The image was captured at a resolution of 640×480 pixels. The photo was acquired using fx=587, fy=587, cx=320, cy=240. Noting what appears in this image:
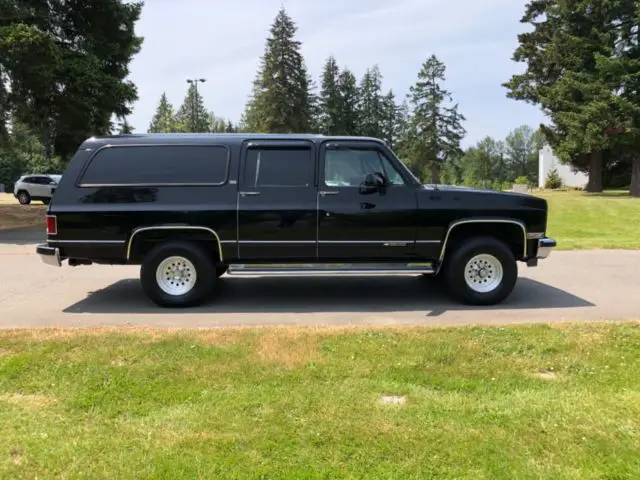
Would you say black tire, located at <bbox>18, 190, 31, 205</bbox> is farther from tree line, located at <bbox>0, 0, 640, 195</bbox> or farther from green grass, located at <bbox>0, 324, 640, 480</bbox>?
green grass, located at <bbox>0, 324, 640, 480</bbox>

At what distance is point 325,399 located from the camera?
4234mm

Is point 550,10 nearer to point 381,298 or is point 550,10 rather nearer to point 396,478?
point 381,298

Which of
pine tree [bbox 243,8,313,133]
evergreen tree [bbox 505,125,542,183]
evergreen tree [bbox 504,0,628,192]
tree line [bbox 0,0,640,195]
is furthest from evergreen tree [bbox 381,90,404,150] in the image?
evergreen tree [bbox 505,125,542,183]

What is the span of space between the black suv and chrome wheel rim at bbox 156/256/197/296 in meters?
0.01

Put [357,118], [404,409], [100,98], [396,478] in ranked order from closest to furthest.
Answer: [396,478] → [404,409] → [100,98] → [357,118]

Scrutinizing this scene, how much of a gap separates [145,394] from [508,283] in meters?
4.91

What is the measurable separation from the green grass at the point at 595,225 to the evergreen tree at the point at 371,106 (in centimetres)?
5250

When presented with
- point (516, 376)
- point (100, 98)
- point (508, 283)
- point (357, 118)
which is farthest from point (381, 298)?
point (357, 118)

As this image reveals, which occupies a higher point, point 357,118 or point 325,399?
point 357,118

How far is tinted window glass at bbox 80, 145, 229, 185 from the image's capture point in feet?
24.3

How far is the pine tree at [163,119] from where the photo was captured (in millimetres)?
77262

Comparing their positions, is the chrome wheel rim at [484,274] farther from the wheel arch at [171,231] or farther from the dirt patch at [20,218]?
the dirt patch at [20,218]

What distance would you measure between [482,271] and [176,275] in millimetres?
3928

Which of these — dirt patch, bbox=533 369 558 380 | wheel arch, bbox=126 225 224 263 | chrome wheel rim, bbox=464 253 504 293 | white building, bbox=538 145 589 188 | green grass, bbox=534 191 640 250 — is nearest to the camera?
dirt patch, bbox=533 369 558 380
